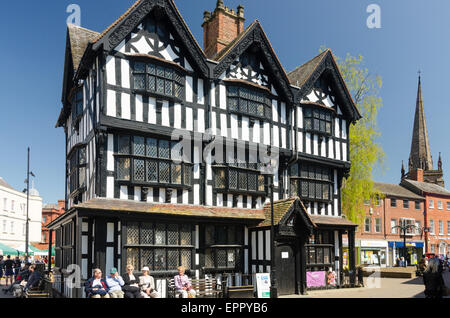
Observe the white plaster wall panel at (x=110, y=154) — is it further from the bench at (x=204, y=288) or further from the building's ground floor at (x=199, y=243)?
the bench at (x=204, y=288)

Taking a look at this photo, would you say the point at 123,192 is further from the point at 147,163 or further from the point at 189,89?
the point at 189,89

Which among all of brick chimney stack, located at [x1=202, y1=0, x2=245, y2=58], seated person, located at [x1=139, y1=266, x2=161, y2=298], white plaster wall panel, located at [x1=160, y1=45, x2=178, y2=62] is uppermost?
brick chimney stack, located at [x1=202, y1=0, x2=245, y2=58]

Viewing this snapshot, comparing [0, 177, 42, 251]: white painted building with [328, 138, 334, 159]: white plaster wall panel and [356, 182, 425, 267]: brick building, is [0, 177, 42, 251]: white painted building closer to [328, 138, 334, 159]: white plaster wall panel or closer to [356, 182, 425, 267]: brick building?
[356, 182, 425, 267]: brick building

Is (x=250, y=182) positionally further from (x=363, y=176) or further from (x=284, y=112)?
(x=363, y=176)

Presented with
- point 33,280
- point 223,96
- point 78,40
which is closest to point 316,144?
point 223,96

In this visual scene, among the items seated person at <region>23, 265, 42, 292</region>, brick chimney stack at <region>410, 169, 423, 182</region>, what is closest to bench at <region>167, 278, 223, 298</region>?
seated person at <region>23, 265, 42, 292</region>

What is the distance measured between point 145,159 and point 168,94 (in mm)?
2852

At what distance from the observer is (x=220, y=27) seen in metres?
24.0

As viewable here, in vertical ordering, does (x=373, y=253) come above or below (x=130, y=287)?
below

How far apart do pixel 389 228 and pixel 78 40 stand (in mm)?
42334

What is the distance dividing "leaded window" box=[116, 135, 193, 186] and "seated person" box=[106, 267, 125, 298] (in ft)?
14.0

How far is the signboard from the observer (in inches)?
702

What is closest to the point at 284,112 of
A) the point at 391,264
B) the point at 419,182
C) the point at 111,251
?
the point at 111,251

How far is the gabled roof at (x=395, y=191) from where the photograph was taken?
2089 inches
